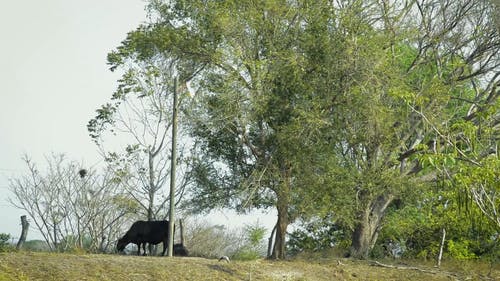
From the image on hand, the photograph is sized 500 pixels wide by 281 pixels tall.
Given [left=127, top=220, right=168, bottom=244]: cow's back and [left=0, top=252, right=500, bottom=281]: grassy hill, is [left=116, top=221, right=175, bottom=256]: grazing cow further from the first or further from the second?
[left=0, top=252, right=500, bottom=281]: grassy hill

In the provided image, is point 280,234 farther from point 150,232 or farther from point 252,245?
point 252,245

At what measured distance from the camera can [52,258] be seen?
14641mm

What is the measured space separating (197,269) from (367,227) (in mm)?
9067

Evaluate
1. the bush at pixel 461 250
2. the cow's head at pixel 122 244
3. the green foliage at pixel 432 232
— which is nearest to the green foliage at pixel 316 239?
the green foliage at pixel 432 232

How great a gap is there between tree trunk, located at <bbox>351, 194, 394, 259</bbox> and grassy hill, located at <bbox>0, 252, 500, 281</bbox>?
2.43 metres

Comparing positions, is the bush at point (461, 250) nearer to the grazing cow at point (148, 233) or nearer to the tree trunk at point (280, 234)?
the tree trunk at point (280, 234)

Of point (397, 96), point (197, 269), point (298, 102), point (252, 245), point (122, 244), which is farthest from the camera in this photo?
point (252, 245)

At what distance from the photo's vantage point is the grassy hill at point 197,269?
13.9 m

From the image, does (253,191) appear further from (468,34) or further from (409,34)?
(468,34)

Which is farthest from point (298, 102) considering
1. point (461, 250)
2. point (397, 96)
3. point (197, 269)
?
point (461, 250)

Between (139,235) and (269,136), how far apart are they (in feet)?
17.3

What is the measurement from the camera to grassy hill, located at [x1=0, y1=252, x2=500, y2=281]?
1386 cm

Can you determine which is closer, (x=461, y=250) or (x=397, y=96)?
(x=397, y=96)

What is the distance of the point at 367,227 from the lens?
23.5m
